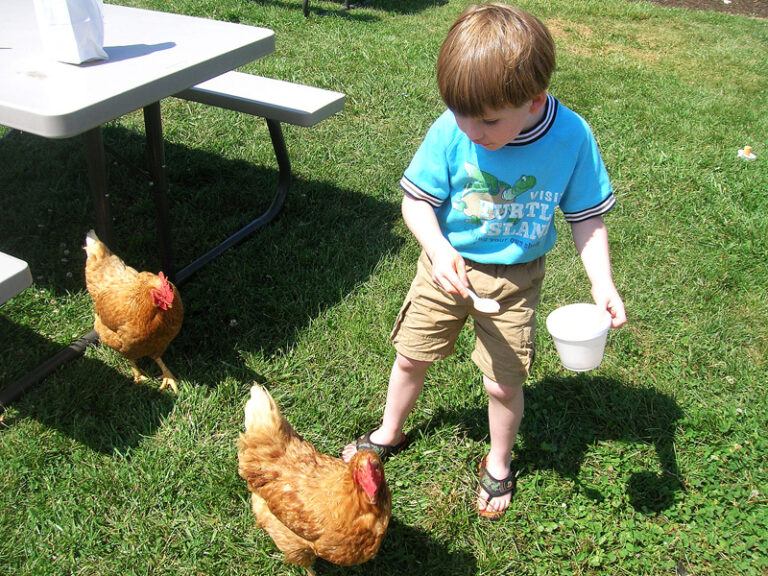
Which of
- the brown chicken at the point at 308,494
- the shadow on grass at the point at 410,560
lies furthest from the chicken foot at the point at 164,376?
the shadow on grass at the point at 410,560

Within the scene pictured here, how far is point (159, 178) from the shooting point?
9.86 feet

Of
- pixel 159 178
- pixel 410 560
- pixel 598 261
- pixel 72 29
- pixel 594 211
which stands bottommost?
pixel 410 560

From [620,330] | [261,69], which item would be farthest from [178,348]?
[261,69]

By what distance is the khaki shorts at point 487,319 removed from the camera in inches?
76.4

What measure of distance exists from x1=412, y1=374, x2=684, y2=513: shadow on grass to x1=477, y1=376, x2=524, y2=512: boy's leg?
18cm

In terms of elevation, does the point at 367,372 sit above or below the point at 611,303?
Answer: below

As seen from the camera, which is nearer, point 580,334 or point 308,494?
point 580,334

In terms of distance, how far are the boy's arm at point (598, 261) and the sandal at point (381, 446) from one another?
1.05m

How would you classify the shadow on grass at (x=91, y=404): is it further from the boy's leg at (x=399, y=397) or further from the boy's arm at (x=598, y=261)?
the boy's arm at (x=598, y=261)

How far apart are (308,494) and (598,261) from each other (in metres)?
1.15

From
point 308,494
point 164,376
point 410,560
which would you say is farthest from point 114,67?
point 410,560

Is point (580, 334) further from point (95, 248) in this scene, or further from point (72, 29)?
point (72, 29)

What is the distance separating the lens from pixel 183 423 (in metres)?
2.56

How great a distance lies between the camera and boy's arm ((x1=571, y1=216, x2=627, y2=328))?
1838mm
